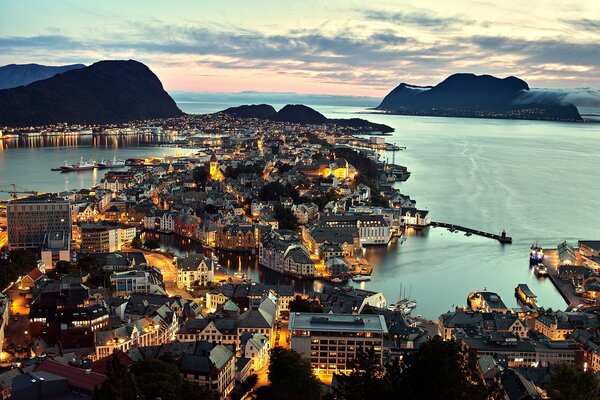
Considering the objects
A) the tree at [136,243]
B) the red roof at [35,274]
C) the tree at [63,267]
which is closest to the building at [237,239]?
the tree at [136,243]

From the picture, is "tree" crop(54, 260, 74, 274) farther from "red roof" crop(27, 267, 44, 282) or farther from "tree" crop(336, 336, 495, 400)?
"tree" crop(336, 336, 495, 400)

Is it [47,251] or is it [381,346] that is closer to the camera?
[381,346]

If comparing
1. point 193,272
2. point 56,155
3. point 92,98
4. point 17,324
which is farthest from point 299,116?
point 17,324

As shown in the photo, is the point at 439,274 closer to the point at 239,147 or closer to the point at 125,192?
the point at 125,192

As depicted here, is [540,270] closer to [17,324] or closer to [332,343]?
[332,343]

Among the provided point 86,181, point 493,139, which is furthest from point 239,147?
point 493,139

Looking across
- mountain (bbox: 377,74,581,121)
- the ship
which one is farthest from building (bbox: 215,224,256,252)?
mountain (bbox: 377,74,581,121)
